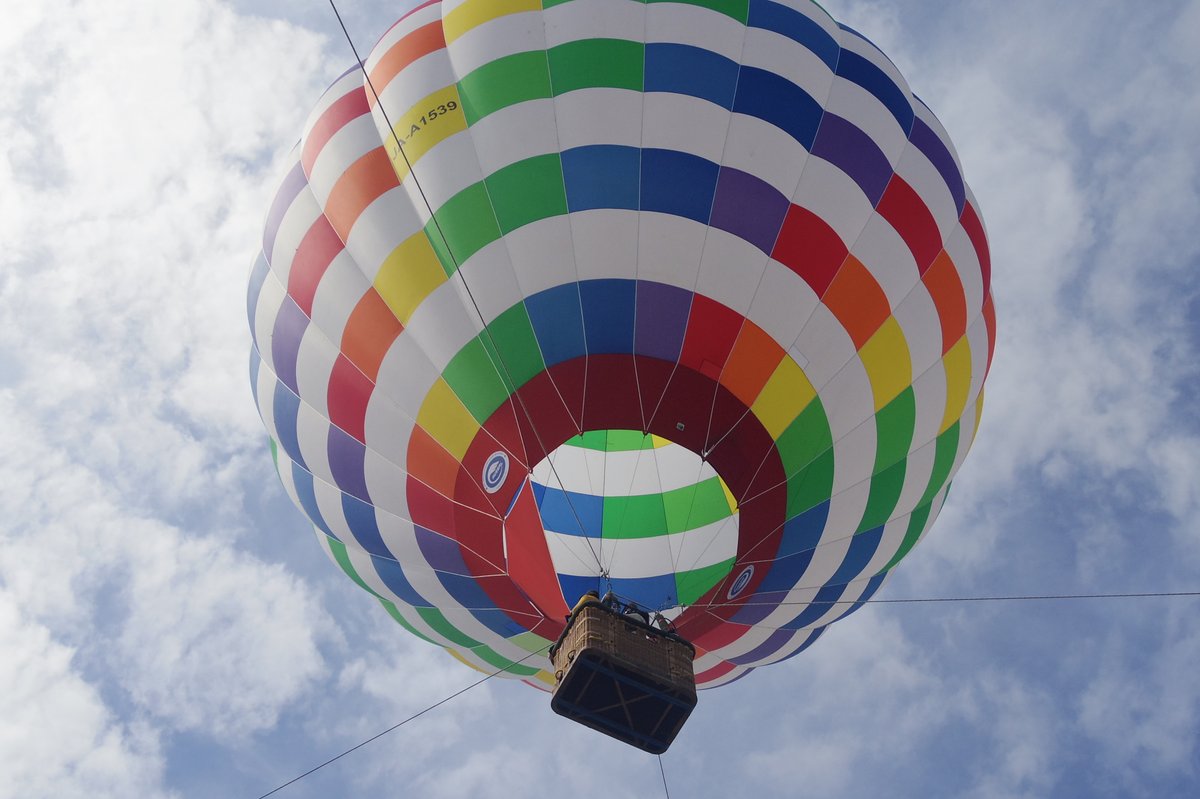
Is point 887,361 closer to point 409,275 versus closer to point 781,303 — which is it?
point 781,303

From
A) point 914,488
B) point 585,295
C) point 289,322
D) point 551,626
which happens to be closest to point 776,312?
point 585,295

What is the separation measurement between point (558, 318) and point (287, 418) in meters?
2.23

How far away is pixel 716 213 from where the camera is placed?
8.27 m

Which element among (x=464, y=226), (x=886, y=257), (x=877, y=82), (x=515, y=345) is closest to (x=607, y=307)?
(x=515, y=345)

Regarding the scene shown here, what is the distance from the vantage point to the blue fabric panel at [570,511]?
941 centimetres

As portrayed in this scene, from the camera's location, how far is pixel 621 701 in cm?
769

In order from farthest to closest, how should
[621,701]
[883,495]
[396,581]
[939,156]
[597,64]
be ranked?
1. [396,581]
2. [939,156]
3. [883,495]
4. [597,64]
5. [621,701]

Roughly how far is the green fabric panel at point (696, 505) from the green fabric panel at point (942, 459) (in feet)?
4.64

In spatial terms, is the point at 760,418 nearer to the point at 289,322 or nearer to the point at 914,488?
the point at 914,488

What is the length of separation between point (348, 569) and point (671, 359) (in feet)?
10.3

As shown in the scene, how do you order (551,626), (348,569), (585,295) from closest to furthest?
(585,295), (551,626), (348,569)

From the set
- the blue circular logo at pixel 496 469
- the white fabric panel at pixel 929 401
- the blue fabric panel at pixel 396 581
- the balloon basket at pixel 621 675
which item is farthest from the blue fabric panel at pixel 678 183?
the blue fabric panel at pixel 396 581

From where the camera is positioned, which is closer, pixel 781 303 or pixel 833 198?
pixel 781 303

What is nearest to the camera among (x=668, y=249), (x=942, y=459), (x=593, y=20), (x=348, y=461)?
(x=668, y=249)
